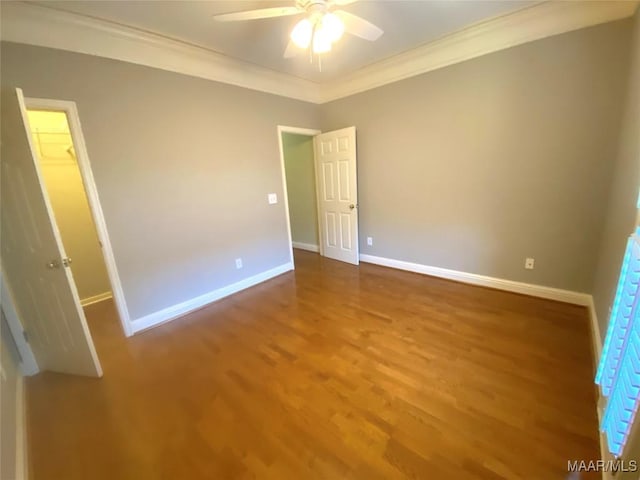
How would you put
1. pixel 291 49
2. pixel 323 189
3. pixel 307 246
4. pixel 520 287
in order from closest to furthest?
1. pixel 291 49
2. pixel 520 287
3. pixel 323 189
4. pixel 307 246

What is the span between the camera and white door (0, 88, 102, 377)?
1.66 m

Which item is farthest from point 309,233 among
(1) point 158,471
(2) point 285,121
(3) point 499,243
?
(1) point 158,471

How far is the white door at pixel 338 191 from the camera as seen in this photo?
384 centimetres

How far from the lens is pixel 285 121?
3670 millimetres

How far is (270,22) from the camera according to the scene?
88.4 inches

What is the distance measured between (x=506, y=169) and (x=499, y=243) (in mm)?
794

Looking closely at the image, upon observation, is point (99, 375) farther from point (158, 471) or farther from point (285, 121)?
point (285, 121)

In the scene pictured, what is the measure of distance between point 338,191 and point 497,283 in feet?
7.94

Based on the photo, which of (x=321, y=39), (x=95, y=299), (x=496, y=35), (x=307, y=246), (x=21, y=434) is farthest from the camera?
(x=307, y=246)

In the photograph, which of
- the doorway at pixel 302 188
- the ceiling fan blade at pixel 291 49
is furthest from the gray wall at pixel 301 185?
the ceiling fan blade at pixel 291 49

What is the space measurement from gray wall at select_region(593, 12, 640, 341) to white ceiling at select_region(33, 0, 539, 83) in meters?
1.11

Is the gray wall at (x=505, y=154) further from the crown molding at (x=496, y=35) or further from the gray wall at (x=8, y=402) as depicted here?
the gray wall at (x=8, y=402)

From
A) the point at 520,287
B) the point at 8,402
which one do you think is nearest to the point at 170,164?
the point at 8,402

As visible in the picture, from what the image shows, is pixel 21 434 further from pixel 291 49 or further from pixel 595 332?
pixel 595 332
